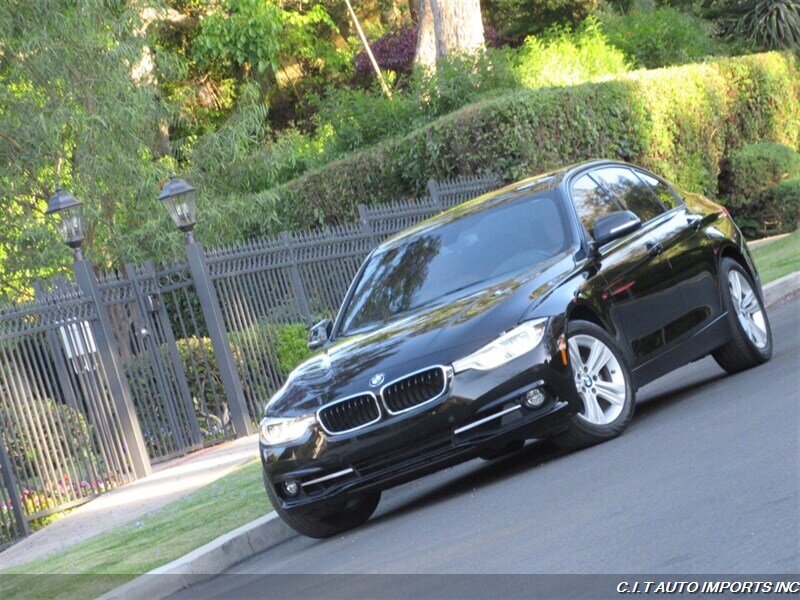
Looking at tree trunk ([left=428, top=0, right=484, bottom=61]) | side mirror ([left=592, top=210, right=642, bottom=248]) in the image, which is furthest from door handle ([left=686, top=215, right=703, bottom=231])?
tree trunk ([left=428, top=0, right=484, bottom=61])

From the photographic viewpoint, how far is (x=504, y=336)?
820cm

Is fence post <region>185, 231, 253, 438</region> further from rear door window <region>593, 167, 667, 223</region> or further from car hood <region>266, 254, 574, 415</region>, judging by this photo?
car hood <region>266, 254, 574, 415</region>

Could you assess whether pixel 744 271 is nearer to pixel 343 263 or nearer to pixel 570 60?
pixel 343 263

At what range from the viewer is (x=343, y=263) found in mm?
17938

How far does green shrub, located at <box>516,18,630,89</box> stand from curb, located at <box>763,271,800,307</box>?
9.62 metres

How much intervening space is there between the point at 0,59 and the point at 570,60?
10.2m

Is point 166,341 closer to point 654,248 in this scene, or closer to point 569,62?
point 654,248

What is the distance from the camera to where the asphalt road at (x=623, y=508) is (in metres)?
5.80

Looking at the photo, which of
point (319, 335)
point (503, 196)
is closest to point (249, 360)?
point (319, 335)

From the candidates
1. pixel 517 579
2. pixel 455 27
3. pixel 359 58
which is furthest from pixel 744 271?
pixel 359 58

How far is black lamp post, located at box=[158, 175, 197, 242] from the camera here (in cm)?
1623

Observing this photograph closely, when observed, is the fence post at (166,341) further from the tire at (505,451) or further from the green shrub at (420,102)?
the green shrub at (420,102)

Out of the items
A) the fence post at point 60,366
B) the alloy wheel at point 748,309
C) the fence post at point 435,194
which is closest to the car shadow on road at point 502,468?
the alloy wheel at point 748,309

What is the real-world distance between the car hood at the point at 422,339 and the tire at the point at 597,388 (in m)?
0.37
